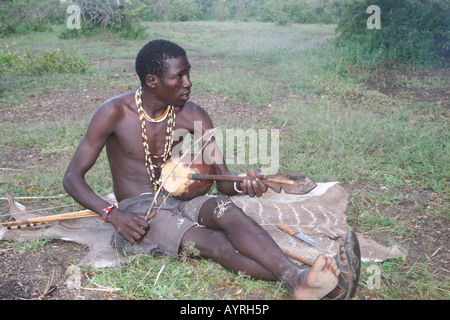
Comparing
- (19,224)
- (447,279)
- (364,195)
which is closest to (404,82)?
(364,195)

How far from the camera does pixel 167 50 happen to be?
258 centimetres

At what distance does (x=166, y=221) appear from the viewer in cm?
245

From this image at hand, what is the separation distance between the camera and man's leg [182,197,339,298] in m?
1.88

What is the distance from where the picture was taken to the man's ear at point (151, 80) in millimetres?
2609

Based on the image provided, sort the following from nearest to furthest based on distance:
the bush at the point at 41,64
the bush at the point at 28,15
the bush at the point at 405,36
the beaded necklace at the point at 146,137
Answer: the beaded necklace at the point at 146,137 → the bush at the point at 41,64 → the bush at the point at 405,36 → the bush at the point at 28,15

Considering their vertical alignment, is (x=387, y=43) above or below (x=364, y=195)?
above

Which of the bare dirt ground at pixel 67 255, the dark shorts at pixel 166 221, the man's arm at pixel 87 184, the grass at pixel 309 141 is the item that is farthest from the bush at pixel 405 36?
the man's arm at pixel 87 184

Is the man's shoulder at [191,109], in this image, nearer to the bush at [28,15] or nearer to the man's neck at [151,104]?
the man's neck at [151,104]

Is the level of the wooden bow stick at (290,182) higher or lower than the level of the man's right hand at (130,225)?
higher

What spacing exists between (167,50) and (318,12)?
1698 centimetres

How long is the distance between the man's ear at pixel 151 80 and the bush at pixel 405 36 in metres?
5.83

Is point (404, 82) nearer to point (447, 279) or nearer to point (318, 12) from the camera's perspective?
point (447, 279)

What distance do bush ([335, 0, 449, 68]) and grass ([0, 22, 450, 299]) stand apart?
0.46 meters

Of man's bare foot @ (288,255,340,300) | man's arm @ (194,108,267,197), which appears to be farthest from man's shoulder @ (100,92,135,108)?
man's bare foot @ (288,255,340,300)
